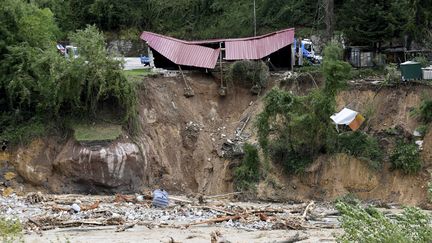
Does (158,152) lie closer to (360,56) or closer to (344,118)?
(344,118)

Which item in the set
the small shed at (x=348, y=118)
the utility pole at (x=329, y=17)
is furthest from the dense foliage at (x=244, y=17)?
the small shed at (x=348, y=118)

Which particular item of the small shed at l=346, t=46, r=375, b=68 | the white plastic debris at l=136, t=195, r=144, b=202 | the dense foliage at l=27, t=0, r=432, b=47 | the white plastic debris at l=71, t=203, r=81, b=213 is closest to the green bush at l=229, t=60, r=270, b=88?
the small shed at l=346, t=46, r=375, b=68

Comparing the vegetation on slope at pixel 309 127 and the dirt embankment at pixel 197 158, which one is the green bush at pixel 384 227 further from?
the dirt embankment at pixel 197 158

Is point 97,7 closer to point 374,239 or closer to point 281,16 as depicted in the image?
point 281,16

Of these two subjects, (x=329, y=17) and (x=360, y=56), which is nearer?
(x=329, y=17)

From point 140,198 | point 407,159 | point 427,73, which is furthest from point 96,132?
point 427,73

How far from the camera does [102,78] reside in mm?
31422

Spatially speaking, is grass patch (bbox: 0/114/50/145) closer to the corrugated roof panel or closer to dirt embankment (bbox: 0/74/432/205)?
dirt embankment (bbox: 0/74/432/205)

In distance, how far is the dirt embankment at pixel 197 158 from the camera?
31078mm

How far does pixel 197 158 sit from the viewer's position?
34.6 metres

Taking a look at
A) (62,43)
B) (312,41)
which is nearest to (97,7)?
(62,43)

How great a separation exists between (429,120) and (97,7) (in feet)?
114

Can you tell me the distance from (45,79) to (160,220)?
39.9 ft

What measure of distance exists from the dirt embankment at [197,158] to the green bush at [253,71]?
103 centimetres
